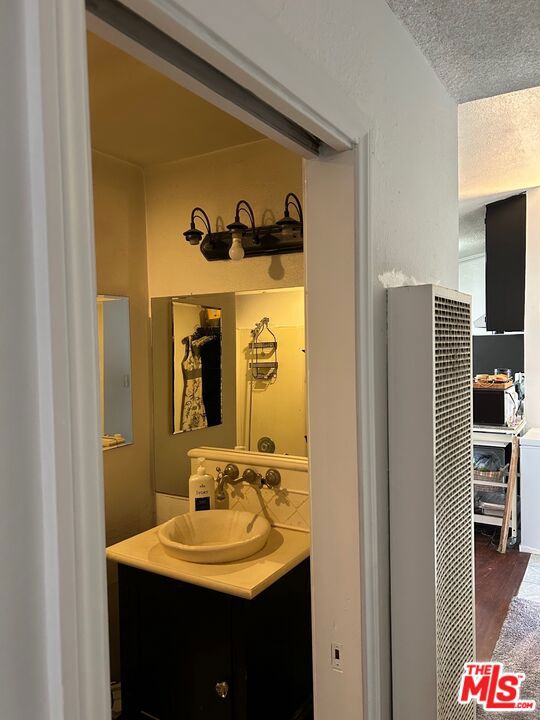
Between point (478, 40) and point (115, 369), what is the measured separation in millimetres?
1750

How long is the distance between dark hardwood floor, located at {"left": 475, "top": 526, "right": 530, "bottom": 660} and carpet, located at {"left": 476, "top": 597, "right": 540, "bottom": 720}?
41 millimetres

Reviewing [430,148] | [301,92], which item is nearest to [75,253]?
[301,92]

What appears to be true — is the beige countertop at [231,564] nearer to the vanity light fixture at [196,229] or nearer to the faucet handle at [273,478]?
the faucet handle at [273,478]

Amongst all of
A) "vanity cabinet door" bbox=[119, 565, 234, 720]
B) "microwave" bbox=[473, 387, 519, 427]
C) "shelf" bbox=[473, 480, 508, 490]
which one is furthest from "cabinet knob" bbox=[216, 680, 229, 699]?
"microwave" bbox=[473, 387, 519, 427]

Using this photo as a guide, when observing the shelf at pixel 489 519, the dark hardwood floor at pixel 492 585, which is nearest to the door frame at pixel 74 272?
the dark hardwood floor at pixel 492 585

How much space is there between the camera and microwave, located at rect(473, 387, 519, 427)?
4.15m

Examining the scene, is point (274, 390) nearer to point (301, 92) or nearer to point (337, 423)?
point (337, 423)

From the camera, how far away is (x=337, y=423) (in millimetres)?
1120

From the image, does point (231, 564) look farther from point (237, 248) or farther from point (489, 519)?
point (489, 519)

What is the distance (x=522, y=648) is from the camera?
107 inches

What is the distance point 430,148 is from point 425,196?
6.2 inches

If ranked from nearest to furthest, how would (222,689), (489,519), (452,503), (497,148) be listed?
(452,503) < (222,689) < (497,148) < (489,519)

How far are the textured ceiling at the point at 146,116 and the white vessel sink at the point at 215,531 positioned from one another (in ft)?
4.81

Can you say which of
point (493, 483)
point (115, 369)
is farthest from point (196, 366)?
point (493, 483)
